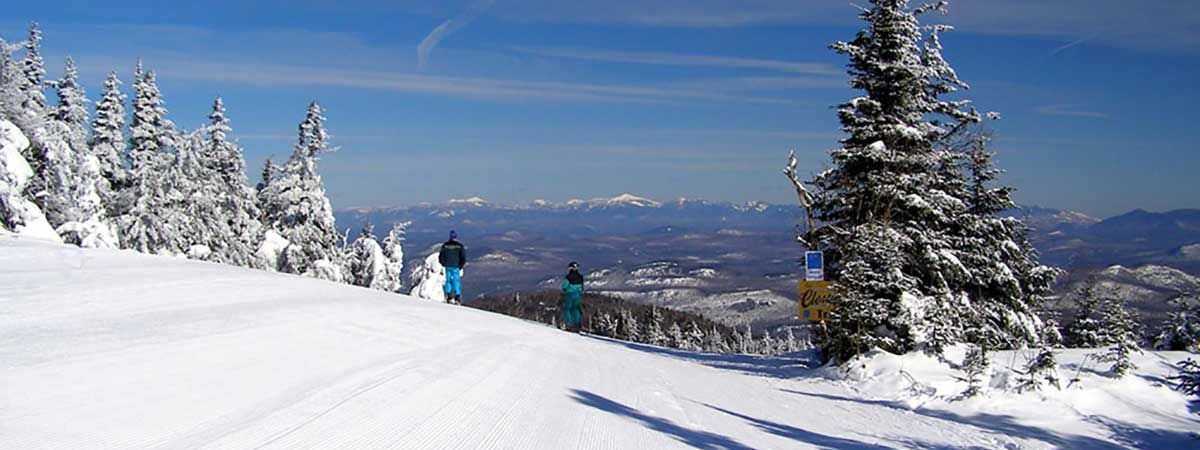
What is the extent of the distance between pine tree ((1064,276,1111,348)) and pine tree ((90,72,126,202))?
41006mm

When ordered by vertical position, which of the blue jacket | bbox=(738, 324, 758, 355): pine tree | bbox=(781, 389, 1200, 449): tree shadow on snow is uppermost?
the blue jacket

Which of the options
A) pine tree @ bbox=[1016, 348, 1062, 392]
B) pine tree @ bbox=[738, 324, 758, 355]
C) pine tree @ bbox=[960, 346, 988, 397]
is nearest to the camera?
pine tree @ bbox=[1016, 348, 1062, 392]

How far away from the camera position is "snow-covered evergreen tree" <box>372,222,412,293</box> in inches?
1499

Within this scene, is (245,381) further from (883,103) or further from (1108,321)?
(1108,321)

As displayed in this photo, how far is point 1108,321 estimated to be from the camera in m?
30.1

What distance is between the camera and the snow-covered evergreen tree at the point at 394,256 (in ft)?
125

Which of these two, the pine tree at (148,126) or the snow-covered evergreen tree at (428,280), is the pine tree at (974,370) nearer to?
→ the snow-covered evergreen tree at (428,280)

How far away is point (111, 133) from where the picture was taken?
3556 centimetres

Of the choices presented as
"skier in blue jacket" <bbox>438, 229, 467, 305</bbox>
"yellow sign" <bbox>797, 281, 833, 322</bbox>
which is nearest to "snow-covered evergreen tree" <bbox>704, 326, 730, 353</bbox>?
"skier in blue jacket" <bbox>438, 229, 467, 305</bbox>

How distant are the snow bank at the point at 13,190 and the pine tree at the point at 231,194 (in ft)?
45.7

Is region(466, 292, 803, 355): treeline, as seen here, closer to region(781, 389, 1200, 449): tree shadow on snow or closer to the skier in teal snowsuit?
the skier in teal snowsuit

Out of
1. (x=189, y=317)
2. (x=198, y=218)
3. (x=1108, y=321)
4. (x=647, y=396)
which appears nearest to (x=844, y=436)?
(x=647, y=396)

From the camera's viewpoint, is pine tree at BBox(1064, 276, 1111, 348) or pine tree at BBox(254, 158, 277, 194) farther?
pine tree at BBox(254, 158, 277, 194)

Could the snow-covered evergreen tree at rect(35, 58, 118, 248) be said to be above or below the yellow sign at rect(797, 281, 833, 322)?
above
